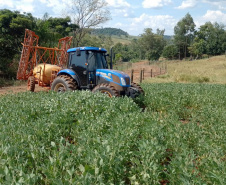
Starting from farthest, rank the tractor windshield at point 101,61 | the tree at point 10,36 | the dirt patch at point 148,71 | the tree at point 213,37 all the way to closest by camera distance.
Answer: the tree at point 213,37 → the dirt patch at point 148,71 → the tree at point 10,36 → the tractor windshield at point 101,61

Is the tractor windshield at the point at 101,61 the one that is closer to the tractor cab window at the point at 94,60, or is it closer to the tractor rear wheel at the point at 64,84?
the tractor cab window at the point at 94,60

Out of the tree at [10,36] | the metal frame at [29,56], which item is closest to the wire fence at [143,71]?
the metal frame at [29,56]

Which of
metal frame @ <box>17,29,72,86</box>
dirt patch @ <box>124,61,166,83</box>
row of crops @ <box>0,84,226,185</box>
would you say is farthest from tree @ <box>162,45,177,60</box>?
row of crops @ <box>0,84,226,185</box>

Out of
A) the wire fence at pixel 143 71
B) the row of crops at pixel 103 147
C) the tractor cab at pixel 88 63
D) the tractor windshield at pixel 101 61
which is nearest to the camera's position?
the row of crops at pixel 103 147

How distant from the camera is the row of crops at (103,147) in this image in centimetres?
274

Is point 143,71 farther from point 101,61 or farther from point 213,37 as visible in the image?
point 213,37

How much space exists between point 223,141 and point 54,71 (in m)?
7.80

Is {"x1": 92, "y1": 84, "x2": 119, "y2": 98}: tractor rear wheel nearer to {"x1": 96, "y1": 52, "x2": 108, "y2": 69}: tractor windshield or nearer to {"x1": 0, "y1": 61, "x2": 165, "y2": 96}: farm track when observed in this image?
{"x1": 96, "y1": 52, "x2": 108, "y2": 69}: tractor windshield

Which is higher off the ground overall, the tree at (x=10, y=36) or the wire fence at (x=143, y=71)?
the tree at (x=10, y=36)

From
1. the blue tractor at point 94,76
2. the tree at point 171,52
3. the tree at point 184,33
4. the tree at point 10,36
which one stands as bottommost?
the blue tractor at point 94,76

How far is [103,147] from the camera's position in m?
3.15

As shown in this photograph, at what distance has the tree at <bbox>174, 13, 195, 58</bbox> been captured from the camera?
56.3 m

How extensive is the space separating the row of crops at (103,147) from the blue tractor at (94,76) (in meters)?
1.22

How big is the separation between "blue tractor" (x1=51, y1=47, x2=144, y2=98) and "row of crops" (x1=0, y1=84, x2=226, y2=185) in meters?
1.22
